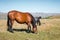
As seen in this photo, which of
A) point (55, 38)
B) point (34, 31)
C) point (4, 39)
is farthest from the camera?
point (34, 31)

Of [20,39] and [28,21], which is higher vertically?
[28,21]

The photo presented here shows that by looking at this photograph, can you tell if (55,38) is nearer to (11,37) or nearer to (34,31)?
(34,31)

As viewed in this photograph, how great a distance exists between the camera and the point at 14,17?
1431cm

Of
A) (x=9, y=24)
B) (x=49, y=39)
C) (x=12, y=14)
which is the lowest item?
(x=49, y=39)

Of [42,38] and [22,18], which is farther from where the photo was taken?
[22,18]

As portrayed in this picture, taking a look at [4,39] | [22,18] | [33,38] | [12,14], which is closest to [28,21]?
[22,18]

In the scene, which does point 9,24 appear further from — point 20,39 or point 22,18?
Result: point 20,39

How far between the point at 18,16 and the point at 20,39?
321cm

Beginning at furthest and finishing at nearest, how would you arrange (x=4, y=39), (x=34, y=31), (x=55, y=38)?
(x=34, y=31), (x=55, y=38), (x=4, y=39)

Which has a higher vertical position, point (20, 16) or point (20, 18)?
point (20, 16)

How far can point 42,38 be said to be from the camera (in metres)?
12.3

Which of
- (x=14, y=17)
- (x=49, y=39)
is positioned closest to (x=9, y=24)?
(x=14, y=17)

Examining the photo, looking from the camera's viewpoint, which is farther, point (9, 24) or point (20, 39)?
point (9, 24)

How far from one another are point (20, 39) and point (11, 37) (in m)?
0.77
